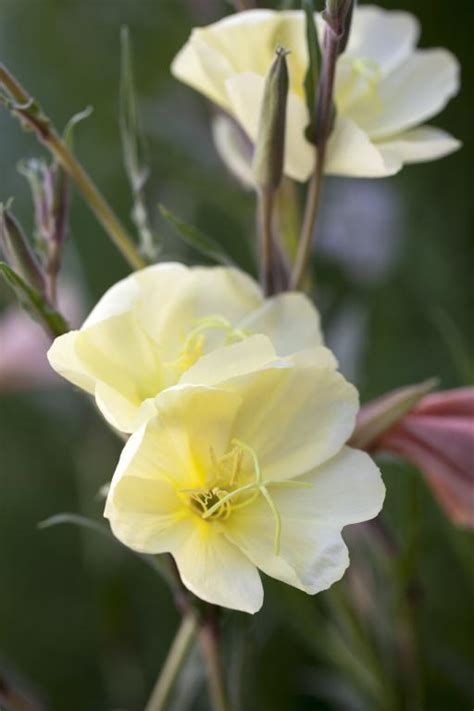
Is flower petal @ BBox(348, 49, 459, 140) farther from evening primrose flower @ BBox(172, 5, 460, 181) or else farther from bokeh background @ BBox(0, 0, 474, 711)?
bokeh background @ BBox(0, 0, 474, 711)

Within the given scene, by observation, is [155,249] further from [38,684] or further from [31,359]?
[38,684]

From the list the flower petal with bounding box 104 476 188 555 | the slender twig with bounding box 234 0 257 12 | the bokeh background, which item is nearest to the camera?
the flower petal with bounding box 104 476 188 555

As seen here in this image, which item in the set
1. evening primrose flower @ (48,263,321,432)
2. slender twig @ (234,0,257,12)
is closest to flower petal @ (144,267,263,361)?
evening primrose flower @ (48,263,321,432)

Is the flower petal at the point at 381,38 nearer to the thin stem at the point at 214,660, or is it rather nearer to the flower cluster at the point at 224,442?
the flower cluster at the point at 224,442

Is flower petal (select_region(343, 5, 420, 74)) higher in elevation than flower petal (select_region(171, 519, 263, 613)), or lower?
higher

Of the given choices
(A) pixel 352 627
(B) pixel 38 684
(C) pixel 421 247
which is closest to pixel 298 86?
(A) pixel 352 627

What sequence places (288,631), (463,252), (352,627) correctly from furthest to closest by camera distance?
1. (463,252)
2. (288,631)
3. (352,627)

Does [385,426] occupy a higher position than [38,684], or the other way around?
[385,426]

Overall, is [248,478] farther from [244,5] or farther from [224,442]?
[244,5]
